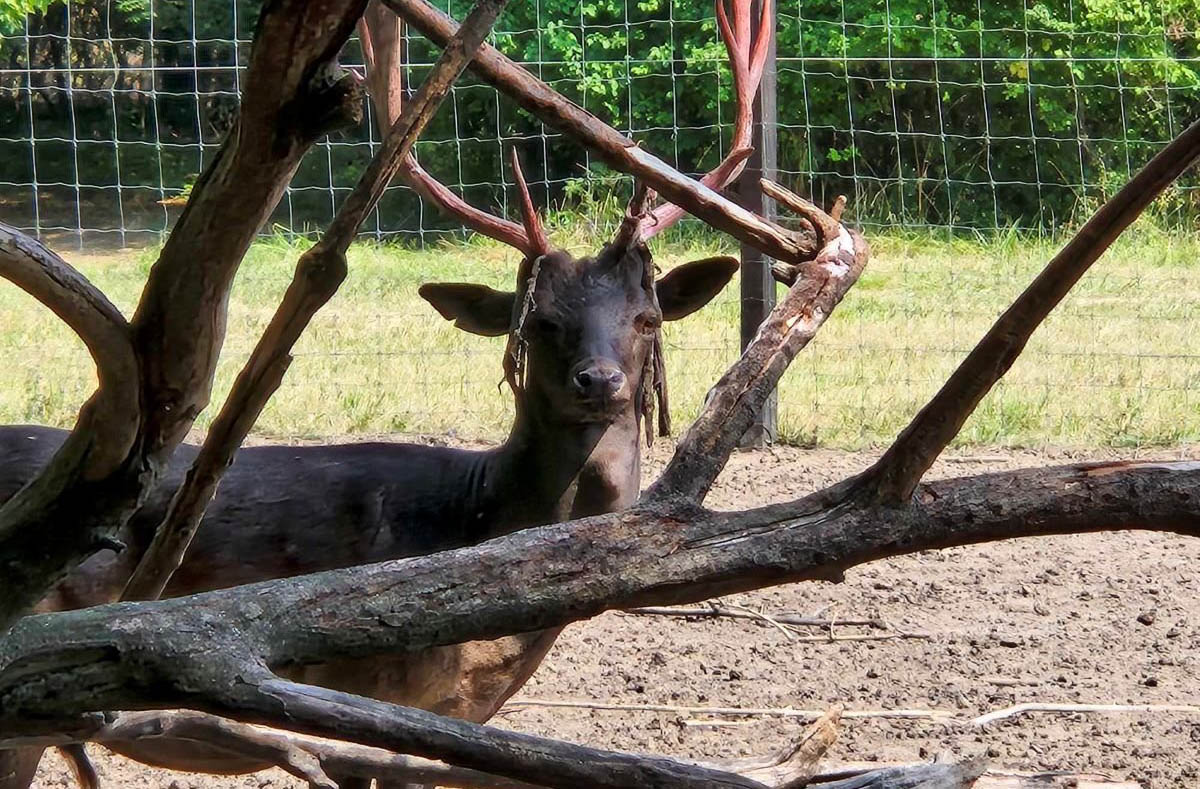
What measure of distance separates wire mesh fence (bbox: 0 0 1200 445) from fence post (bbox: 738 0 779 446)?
0.87 ft

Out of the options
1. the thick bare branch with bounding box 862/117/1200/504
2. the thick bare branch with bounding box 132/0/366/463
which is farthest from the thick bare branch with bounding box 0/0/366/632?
the thick bare branch with bounding box 862/117/1200/504

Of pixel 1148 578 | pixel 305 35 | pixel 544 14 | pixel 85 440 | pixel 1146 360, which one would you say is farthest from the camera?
pixel 544 14

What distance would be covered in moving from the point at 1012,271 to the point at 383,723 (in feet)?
34.7

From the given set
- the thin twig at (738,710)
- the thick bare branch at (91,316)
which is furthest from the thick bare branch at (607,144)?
the thin twig at (738,710)

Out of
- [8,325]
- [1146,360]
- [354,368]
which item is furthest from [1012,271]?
[8,325]

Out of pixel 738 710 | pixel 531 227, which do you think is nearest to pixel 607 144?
pixel 531 227

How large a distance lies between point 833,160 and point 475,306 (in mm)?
12685

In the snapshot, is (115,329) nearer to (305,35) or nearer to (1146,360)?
(305,35)

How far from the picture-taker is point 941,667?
5.00 metres

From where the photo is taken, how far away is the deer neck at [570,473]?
404 centimetres

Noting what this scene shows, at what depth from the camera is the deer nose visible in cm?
386

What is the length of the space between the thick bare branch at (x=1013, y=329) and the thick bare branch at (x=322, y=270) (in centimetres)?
65

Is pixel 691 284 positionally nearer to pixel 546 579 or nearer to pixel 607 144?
pixel 607 144

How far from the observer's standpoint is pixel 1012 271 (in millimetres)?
11461
